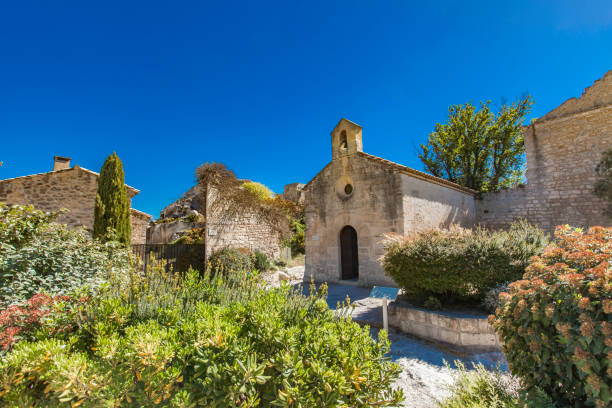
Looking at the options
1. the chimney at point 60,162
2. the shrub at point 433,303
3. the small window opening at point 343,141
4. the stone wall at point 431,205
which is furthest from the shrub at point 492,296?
the chimney at point 60,162

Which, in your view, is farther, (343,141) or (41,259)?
(343,141)

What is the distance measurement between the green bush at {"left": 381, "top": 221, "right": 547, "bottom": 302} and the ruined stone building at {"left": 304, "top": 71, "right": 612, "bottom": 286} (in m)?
3.51

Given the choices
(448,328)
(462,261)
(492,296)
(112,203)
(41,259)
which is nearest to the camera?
(41,259)

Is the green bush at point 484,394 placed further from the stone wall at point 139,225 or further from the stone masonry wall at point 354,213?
the stone wall at point 139,225

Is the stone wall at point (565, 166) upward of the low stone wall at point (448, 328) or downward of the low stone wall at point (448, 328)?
upward

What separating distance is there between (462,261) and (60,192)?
1503 centimetres

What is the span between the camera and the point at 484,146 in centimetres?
1880

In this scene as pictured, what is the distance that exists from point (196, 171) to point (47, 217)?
642cm

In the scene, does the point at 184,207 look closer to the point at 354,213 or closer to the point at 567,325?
the point at 354,213

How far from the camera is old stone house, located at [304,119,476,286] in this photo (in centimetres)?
991

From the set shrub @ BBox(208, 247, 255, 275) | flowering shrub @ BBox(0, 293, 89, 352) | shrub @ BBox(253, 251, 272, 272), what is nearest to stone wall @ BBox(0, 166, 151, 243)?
shrub @ BBox(208, 247, 255, 275)

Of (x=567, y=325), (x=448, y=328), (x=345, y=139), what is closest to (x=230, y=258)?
(x=345, y=139)

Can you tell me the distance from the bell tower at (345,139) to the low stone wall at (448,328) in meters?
6.80

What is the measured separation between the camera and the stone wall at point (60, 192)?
11508 mm
